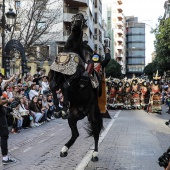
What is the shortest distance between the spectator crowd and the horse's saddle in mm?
5154

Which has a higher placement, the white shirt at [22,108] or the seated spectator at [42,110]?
the white shirt at [22,108]

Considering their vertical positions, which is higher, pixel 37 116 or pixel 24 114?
pixel 24 114

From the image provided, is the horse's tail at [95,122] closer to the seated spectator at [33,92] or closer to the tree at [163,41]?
the seated spectator at [33,92]

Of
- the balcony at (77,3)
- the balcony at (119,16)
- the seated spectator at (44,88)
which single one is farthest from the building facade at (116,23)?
the seated spectator at (44,88)

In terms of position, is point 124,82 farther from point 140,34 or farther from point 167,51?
point 140,34

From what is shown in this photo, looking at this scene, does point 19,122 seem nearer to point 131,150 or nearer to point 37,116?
point 37,116

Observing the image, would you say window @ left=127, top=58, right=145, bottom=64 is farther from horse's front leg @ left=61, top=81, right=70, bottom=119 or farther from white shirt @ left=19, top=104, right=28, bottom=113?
horse's front leg @ left=61, top=81, right=70, bottom=119

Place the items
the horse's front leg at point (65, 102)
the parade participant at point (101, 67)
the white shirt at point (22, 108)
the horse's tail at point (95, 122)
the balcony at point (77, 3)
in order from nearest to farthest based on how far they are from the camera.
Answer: the horse's front leg at point (65, 102), the horse's tail at point (95, 122), the parade participant at point (101, 67), the white shirt at point (22, 108), the balcony at point (77, 3)

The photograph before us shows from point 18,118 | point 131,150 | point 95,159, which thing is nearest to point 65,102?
point 95,159

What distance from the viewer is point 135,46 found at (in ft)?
494

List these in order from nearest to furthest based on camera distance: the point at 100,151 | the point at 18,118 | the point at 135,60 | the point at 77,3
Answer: the point at 100,151 → the point at 18,118 → the point at 77,3 → the point at 135,60

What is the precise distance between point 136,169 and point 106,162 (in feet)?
2.59

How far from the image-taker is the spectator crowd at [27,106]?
1362cm

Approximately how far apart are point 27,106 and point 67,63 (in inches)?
363
